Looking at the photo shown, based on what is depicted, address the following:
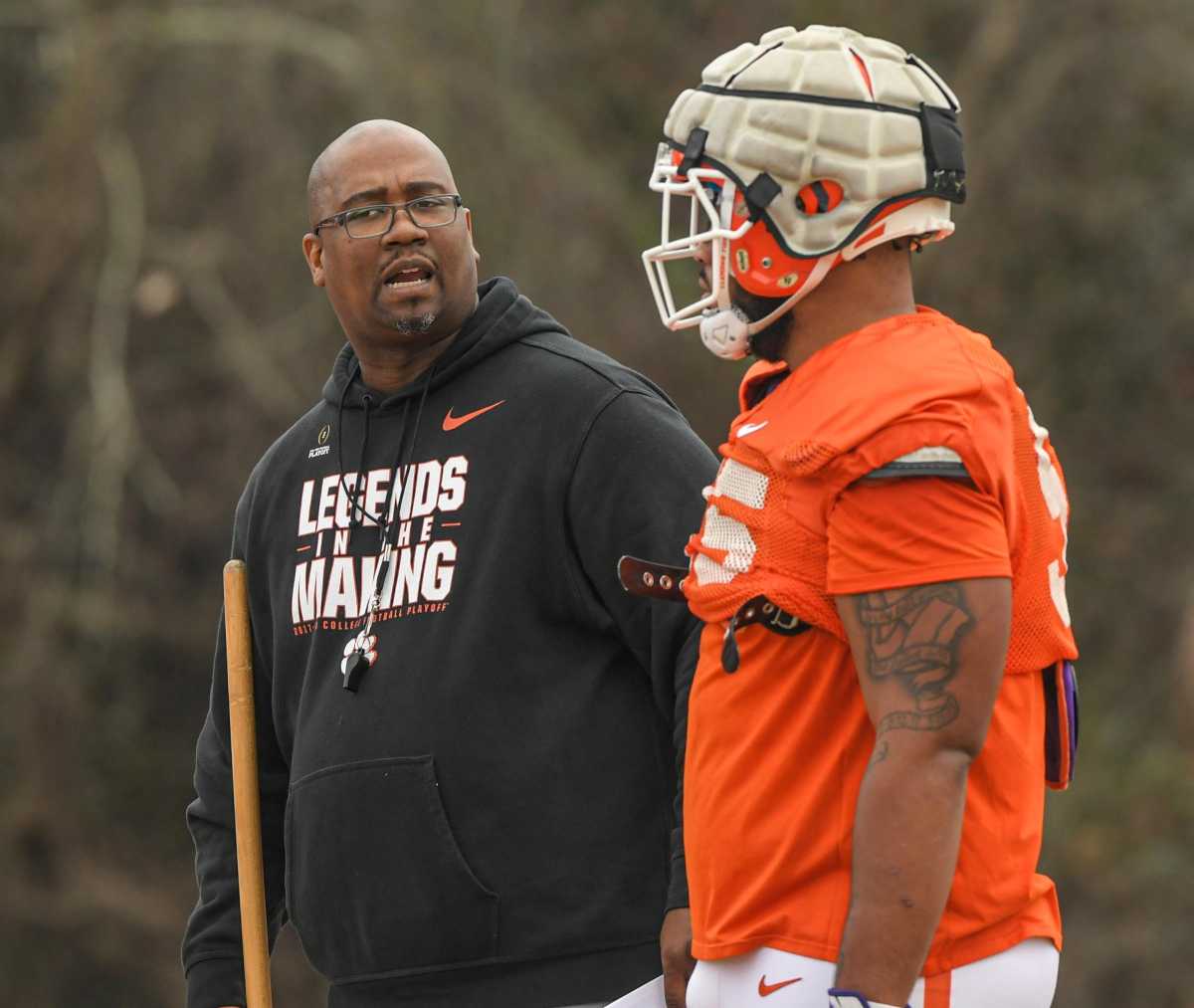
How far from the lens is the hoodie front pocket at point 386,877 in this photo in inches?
125

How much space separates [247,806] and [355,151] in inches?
43.0

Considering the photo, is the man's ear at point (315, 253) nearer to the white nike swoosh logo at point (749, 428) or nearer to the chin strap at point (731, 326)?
the chin strap at point (731, 326)

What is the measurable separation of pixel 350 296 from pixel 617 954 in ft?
3.73

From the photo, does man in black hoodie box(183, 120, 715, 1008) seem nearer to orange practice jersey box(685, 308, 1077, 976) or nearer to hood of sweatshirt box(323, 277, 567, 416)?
hood of sweatshirt box(323, 277, 567, 416)

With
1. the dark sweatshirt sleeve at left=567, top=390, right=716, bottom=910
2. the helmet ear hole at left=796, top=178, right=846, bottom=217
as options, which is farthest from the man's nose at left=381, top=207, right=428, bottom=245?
the helmet ear hole at left=796, top=178, right=846, bottom=217

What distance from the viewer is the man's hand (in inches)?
115

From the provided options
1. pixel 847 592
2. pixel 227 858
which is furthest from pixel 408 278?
pixel 847 592

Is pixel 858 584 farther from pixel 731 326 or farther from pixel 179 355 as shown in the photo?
pixel 179 355

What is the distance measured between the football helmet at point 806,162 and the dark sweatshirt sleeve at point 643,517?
0.62m

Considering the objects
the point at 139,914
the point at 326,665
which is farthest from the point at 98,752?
the point at 326,665

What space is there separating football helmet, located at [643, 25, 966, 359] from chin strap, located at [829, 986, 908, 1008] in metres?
0.78

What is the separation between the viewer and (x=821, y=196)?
252 cm

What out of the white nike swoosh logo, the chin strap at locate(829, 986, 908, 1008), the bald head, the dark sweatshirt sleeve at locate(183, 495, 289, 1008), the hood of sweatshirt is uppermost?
the bald head

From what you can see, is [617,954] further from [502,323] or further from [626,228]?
[626,228]
